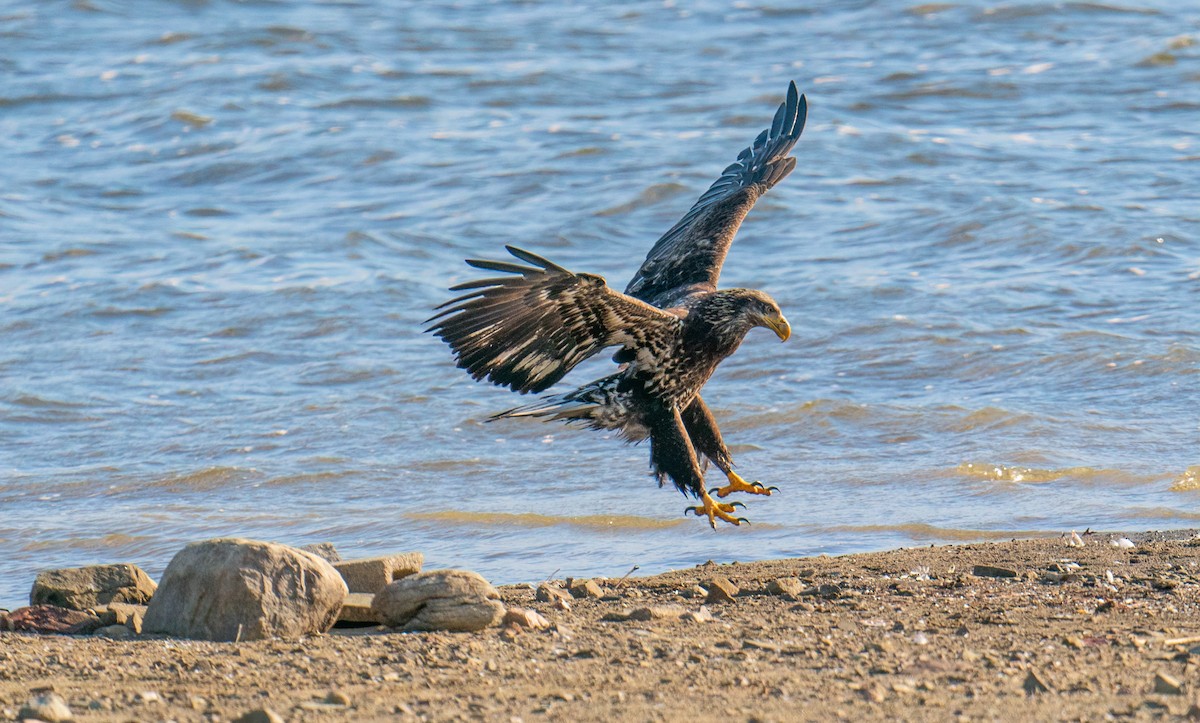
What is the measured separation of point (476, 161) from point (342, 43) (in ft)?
18.0

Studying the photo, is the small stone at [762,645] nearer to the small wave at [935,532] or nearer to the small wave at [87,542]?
the small wave at [935,532]

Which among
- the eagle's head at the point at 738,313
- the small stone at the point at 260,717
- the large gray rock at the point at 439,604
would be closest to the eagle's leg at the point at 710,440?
the eagle's head at the point at 738,313

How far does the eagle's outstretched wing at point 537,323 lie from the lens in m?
5.29

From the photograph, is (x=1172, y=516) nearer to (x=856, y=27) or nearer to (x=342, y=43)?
(x=856, y=27)

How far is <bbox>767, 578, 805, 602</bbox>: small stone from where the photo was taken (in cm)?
518

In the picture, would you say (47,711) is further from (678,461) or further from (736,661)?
(678,461)

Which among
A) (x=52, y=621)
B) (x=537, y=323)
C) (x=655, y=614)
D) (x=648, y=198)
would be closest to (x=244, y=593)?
(x=52, y=621)

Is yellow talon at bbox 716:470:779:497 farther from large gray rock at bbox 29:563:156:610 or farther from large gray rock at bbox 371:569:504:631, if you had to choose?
large gray rock at bbox 29:563:156:610

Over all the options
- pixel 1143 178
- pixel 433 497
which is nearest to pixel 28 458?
pixel 433 497

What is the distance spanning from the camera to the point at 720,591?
17.1ft

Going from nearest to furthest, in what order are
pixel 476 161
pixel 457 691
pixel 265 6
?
1. pixel 457 691
2. pixel 476 161
3. pixel 265 6

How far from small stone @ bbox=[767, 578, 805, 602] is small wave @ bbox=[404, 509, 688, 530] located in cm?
168

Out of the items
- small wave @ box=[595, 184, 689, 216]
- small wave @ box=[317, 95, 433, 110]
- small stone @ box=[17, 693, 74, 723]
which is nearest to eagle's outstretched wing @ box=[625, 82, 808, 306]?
small stone @ box=[17, 693, 74, 723]

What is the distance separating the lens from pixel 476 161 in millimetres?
14586
